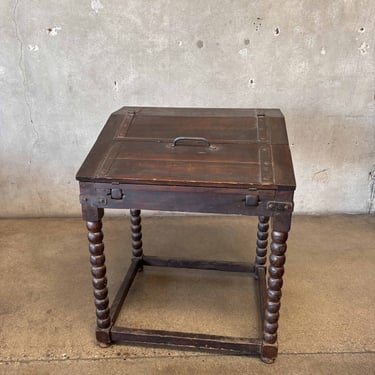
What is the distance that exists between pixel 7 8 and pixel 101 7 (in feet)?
1.79

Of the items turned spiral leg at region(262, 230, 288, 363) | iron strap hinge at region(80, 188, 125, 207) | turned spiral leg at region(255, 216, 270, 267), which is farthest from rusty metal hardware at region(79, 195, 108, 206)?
turned spiral leg at region(255, 216, 270, 267)

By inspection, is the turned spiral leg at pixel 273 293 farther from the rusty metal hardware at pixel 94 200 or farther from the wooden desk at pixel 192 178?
the rusty metal hardware at pixel 94 200

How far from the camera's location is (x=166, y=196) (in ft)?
5.21

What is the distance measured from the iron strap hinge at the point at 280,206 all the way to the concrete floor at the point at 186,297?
0.73m

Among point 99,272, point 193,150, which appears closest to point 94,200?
point 99,272

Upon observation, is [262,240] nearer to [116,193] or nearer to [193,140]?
[193,140]

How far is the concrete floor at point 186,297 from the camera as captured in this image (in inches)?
71.4

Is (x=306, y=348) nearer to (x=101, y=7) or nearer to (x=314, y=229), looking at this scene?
(x=314, y=229)

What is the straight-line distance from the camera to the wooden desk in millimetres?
1543

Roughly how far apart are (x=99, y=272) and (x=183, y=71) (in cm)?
139

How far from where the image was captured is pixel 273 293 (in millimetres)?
1692

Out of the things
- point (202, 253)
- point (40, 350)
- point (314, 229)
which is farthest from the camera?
point (314, 229)

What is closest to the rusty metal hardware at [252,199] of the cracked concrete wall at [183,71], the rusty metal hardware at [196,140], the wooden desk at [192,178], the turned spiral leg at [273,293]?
the wooden desk at [192,178]

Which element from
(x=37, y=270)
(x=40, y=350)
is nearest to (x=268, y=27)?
(x=37, y=270)
